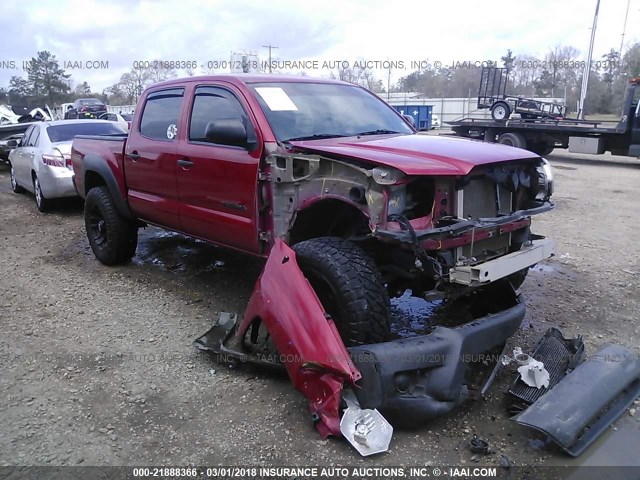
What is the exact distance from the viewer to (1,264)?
6289 millimetres

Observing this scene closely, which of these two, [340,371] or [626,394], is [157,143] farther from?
[626,394]

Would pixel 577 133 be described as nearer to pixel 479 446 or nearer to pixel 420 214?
pixel 420 214

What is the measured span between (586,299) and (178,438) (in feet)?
12.5

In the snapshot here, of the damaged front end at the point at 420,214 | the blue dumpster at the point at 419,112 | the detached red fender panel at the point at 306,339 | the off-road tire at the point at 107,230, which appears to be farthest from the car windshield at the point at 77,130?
the blue dumpster at the point at 419,112

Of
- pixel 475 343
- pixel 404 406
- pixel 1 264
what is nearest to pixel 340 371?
pixel 404 406

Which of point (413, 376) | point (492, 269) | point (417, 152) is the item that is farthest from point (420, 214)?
point (413, 376)

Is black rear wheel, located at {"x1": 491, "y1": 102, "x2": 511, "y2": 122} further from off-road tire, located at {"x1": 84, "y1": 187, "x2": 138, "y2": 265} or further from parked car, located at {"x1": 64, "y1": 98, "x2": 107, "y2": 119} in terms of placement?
parked car, located at {"x1": 64, "y1": 98, "x2": 107, "y2": 119}

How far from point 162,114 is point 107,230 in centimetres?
153

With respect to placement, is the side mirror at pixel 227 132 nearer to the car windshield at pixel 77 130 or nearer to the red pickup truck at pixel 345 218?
the red pickup truck at pixel 345 218

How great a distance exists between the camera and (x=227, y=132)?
3.90 m

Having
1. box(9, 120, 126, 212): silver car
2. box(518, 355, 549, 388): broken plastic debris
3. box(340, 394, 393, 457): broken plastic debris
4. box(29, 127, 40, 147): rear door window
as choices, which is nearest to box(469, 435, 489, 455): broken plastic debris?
box(340, 394, 393, 457): broken plastic debris

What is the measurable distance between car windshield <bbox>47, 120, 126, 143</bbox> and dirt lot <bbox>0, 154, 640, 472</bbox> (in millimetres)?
2533

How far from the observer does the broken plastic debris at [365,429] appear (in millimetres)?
2836

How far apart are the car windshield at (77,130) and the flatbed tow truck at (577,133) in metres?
11.5
